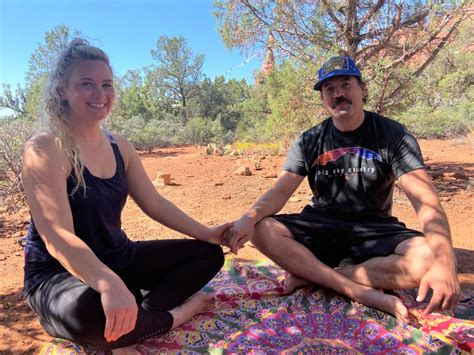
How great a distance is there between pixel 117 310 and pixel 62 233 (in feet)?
1.22

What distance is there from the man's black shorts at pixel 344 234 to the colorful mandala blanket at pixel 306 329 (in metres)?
0.25

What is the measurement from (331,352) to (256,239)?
810 millimetres

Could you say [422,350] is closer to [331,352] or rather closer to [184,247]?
[331,352]

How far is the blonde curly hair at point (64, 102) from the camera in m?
1.62

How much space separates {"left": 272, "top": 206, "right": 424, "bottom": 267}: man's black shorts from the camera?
2113mm

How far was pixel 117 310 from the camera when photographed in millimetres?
1364

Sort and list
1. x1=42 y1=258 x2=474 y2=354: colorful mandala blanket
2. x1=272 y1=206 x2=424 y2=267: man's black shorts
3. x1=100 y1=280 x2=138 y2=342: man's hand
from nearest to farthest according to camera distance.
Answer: x1=100 y1=280 x2=138 y2=342: man's hand < x1=42 y1=258 x2=474 y2=354: colorful mandala blanket < x1=272 y1=206 x2=424 y2=267: man's black shorts

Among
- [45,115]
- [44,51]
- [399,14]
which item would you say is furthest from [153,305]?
[44,51]

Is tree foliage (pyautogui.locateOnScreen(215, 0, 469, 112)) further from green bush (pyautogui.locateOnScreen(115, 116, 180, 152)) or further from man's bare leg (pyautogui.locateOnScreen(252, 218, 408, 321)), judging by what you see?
green bush (pyautogui.locateOnScreen(115, 116, 180, 152))

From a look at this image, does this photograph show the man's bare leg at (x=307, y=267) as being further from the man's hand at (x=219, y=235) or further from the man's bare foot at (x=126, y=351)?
the man's bare foot at (x=126, y=351)

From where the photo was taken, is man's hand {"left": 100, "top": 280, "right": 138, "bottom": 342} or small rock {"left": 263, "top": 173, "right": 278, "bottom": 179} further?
small rock {"left": 263, "top": 173, "right": 278, "bottom": 179}

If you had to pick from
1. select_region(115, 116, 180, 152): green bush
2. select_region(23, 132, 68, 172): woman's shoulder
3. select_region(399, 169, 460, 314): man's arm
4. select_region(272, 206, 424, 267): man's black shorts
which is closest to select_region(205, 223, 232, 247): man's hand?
select_region(272, 206, 424, 267): man's black shorts

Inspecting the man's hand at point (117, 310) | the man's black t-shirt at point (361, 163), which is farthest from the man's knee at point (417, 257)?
the man's hand at point (117, 310)

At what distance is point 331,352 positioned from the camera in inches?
66.0
